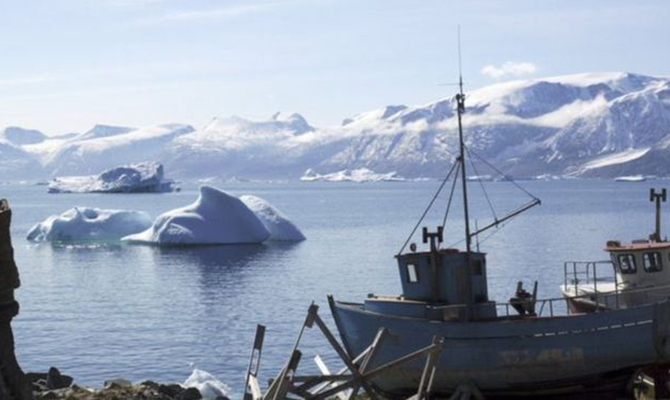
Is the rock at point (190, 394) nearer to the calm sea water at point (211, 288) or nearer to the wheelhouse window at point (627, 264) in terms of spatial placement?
the calm sea water at point (211, 288)

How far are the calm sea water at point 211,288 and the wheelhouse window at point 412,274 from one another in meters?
9.51

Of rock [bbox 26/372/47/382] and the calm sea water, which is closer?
rock [bbox 26/372/47/382]

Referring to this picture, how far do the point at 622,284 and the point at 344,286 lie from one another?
32099mm

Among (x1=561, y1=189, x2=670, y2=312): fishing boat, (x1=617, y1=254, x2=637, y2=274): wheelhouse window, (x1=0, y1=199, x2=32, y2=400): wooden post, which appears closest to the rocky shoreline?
(x1=561, y1=189, x2=670, y2=312): fishing boat

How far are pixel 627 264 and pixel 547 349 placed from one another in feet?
17.0

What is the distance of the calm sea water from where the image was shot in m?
40.6

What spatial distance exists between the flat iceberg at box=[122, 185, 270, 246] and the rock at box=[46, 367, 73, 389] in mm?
49636

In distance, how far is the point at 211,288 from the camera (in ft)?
202

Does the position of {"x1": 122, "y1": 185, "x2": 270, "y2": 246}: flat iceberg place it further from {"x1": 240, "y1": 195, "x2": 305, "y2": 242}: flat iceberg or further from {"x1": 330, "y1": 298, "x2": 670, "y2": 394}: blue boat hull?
{"x1": 330, "y1": 298, "x2": 670, "y2": 394}: blue boat hull

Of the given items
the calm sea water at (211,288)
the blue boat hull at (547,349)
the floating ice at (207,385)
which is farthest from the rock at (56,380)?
the blue boat hull at (547,349)

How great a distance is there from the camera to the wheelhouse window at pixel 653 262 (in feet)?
96.0

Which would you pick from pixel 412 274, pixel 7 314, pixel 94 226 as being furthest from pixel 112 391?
pixel 94 226

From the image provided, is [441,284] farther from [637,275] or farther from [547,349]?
[637,275]

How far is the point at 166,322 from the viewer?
4941 cm
